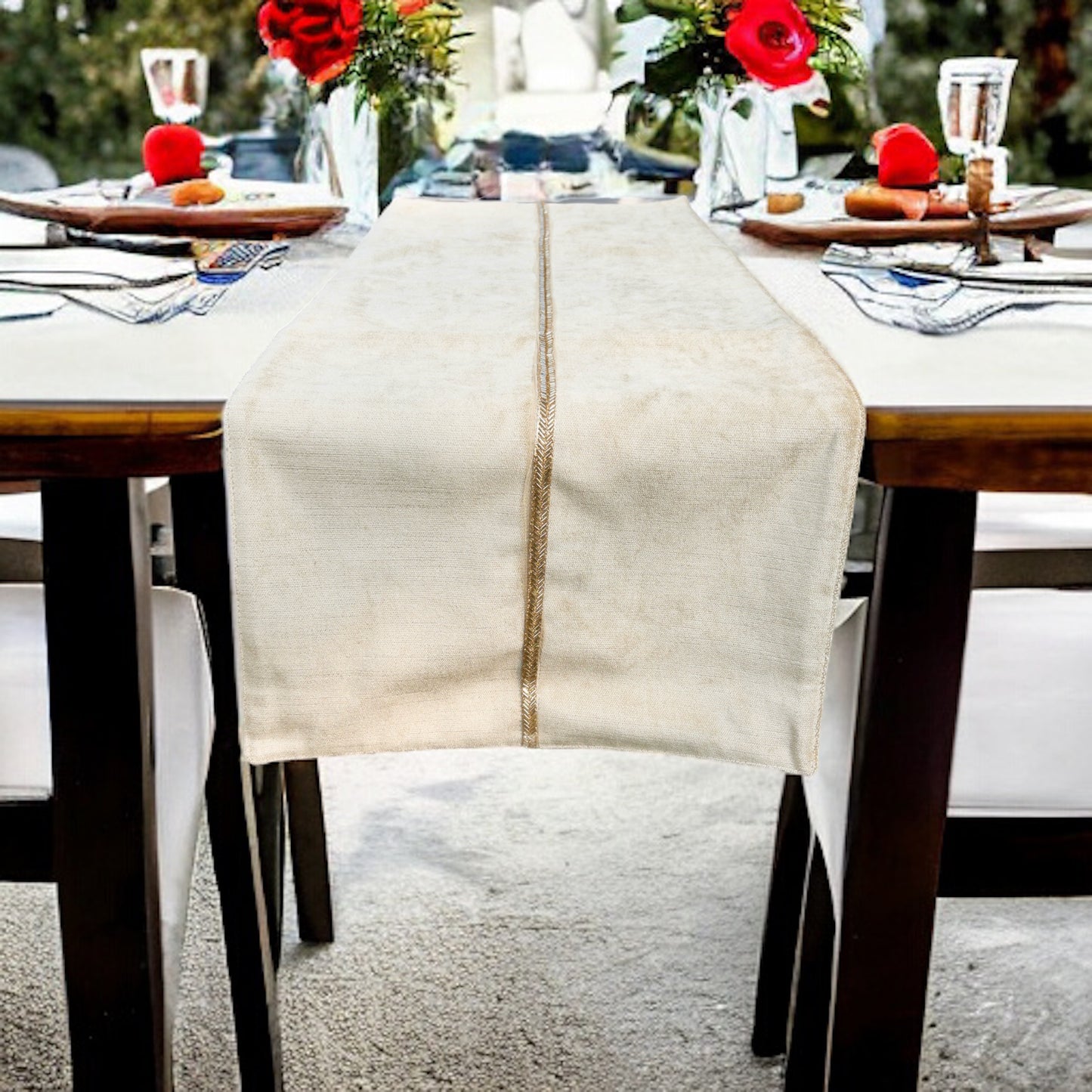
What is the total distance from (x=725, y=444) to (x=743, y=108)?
3.17 feet

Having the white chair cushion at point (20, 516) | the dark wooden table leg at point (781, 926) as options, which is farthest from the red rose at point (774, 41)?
the white chair cushion at point (20, 516)

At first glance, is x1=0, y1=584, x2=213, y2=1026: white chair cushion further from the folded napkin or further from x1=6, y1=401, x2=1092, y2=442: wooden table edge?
the folded napkin

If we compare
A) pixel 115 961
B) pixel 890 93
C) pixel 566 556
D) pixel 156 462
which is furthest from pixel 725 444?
pixel 890 93

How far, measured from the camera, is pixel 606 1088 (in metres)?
1.38

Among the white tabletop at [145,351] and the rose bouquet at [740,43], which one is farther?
the rose bouquet at [740,43]

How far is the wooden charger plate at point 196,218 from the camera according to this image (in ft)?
4.76

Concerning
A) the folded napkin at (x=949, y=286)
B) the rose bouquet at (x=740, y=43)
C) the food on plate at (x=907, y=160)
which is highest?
the rose bouquet at (x=740, y=43)

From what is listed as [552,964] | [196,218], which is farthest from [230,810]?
[196,218]

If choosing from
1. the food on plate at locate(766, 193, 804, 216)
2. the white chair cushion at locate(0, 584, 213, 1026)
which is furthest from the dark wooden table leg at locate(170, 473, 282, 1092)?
the food on plate at locate(766, 193, 804, 216)

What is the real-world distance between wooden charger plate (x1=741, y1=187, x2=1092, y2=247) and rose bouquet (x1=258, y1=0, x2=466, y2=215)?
387mm

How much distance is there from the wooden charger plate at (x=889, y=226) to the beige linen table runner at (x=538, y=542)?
1.84 feet

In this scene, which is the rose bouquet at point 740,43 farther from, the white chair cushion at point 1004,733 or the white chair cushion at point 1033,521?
the white chair cushion at point 1004,733

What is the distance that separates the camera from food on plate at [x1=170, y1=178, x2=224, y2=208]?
154 centimetres

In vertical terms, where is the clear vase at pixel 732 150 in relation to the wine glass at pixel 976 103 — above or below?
below
